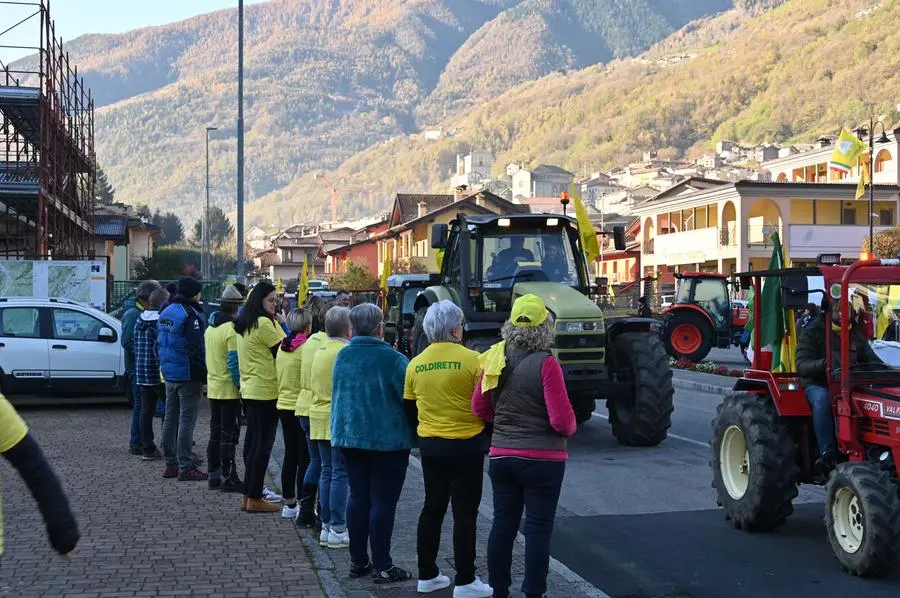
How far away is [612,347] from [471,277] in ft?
6.48

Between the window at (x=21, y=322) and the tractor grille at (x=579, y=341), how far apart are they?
930 cm

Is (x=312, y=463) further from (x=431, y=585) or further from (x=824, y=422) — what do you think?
(x=824, y=422)

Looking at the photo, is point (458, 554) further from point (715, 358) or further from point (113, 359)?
point (715, 358)

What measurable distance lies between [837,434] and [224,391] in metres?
5.26

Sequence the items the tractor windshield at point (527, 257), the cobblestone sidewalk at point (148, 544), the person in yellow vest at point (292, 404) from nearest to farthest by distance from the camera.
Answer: the cobblestone sidewalk at point (148, 544) < the person in yellow vest at point (292, 404) < the tractor windshield at point (527, 257)

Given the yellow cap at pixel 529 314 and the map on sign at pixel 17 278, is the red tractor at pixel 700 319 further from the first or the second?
the yellow cap at pixel 529 314

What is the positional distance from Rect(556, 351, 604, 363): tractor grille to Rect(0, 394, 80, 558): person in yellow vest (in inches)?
349

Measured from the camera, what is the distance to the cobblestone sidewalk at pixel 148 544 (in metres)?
6.75

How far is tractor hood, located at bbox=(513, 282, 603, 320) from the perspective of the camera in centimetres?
1230

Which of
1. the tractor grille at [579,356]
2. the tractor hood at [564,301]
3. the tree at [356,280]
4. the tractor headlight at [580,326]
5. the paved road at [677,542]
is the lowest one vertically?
the paved road at [677,542]

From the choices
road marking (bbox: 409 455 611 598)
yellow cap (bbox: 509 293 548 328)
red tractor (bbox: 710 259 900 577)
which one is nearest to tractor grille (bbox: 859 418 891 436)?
red tractor (bbox: 710 259 900 577)

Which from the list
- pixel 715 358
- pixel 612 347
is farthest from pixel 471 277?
pixel 715 358

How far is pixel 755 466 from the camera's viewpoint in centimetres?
824

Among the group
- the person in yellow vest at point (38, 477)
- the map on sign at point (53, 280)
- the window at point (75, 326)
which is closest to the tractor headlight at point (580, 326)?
the window at point (75, 326)
